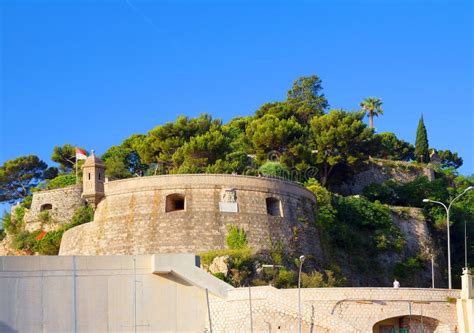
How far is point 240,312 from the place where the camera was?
37375mm

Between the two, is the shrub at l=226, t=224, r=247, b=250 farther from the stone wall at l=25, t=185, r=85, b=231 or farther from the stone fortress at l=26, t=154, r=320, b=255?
the stone wall at l=25, t=185, r=85, b=231

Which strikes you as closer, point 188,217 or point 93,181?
point 188,217

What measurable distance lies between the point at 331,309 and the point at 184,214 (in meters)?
12.4

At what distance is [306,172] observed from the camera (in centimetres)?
6328

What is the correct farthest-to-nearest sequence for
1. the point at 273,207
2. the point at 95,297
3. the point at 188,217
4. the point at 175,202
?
1. the point at 273,207
2. the point at 175,202
3. the point at 188,217
4. the point at 95,297

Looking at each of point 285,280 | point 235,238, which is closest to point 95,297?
point 285,280

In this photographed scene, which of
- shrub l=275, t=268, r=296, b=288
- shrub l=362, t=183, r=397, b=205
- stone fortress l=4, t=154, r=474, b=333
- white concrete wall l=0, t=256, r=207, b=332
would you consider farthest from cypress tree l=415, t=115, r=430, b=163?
white concrete wall l=0, t=256, r=207, b=332

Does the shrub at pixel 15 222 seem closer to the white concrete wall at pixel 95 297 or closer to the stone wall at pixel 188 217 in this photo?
the stone wall at pixel 188 217

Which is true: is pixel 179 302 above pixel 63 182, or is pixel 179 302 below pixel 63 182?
below

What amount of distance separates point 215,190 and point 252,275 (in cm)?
559

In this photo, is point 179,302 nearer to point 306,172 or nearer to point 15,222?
point 15,222

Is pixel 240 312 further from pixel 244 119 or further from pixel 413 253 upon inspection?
pixel 244 119

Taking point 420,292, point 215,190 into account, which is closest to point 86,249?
point 215,190

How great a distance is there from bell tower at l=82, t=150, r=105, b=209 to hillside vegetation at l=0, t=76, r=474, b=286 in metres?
4.75
